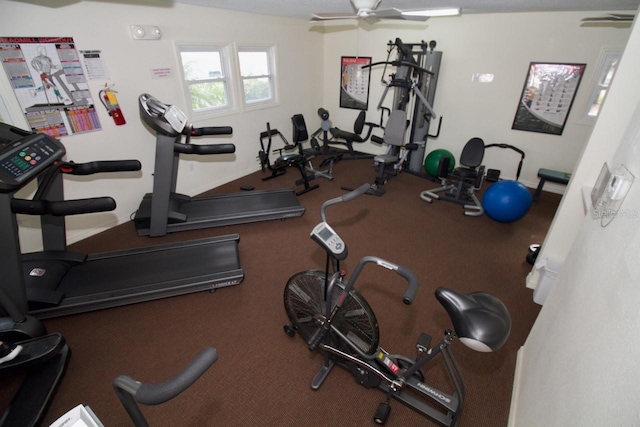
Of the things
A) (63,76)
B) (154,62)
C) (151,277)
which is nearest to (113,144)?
(63,76)

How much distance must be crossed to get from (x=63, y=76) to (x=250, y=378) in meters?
3.09

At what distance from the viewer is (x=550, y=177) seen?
155 inches

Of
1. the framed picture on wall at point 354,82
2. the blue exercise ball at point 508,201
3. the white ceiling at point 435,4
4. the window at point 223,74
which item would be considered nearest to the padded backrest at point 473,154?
the blue exercise ball at point 508,201

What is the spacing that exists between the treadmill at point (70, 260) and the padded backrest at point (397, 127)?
2.69 metres

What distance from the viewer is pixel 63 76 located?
8.93 ft

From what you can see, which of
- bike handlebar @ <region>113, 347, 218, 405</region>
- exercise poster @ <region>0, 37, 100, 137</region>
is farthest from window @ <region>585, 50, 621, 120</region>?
exercise poster @ <region>0, 37, 100, 137</region>

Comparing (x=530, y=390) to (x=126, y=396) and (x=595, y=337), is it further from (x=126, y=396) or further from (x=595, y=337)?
(x=126, y=396)

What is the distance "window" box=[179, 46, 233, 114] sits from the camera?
12.5 feet

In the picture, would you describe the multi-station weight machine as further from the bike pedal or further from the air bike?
the bike pedal

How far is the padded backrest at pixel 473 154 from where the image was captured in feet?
12.7

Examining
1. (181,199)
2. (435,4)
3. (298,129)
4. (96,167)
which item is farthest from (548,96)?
(96,167)

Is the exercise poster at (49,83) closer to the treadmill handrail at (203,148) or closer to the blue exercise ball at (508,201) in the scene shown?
the treadmill handrail at (203,148)

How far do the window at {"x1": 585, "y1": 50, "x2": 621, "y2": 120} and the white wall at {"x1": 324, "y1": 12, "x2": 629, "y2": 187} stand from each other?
6cm

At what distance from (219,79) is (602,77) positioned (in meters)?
4.82
